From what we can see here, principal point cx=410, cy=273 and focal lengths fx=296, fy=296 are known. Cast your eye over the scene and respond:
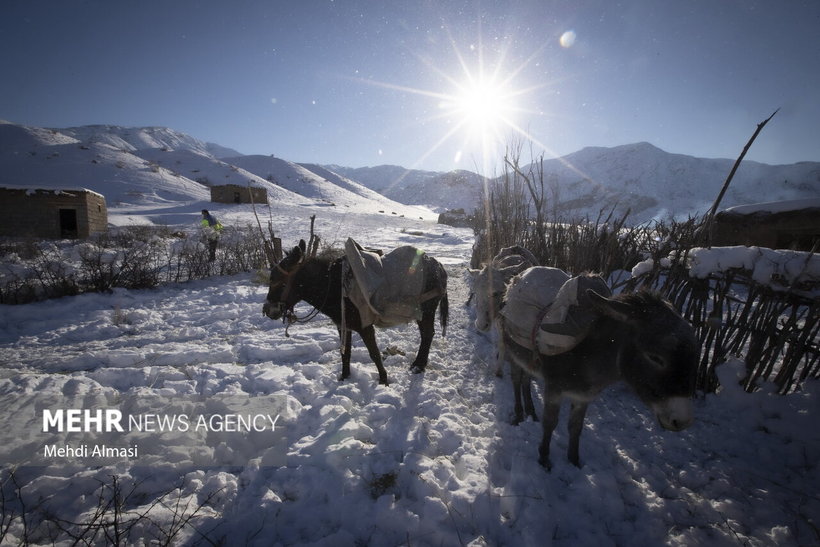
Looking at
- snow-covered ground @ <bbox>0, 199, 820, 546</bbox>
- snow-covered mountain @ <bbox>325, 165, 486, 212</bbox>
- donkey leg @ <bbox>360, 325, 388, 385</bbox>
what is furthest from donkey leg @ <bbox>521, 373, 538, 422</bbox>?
snow-covered mountain @ <bbox>325, 165, 486, 212</bbox>

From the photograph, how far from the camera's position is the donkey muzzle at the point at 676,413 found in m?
1.71

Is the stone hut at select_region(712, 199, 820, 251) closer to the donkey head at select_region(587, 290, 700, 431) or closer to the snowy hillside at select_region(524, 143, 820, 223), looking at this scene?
the donkey head at select_region(587, 290, 700, 431)

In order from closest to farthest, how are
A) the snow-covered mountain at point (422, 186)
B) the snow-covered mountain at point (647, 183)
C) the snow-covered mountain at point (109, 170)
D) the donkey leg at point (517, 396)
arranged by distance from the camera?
the donkey leg at point (517, 396)
the snow-covered mountain at point (109, 170)
the snow-covered mountain at point (647, 183)
the snow-covered mountain at point (422, 186)

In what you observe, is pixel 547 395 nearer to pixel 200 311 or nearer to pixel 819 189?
pixel 200 311

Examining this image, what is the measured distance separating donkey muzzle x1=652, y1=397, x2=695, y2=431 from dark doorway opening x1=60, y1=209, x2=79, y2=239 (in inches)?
883

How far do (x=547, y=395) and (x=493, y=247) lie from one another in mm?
5690

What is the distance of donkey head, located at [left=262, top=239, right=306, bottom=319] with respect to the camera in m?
3.70

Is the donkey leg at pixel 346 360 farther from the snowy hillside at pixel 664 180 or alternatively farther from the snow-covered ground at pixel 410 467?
the snowy hillside at pixel 664 180

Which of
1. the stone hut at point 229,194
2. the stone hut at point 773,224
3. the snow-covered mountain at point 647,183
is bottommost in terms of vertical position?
the stone hut at point 773,224

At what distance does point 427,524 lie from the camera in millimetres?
2002

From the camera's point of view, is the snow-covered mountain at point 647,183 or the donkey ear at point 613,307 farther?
the snow-covered mountain at point 647,183

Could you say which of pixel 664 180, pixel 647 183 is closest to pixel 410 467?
pixel 647 183

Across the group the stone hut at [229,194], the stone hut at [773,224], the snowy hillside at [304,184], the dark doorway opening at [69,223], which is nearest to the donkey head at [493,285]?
the stone hut at [773,224]

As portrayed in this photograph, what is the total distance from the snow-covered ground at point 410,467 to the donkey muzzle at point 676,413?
91 cm
